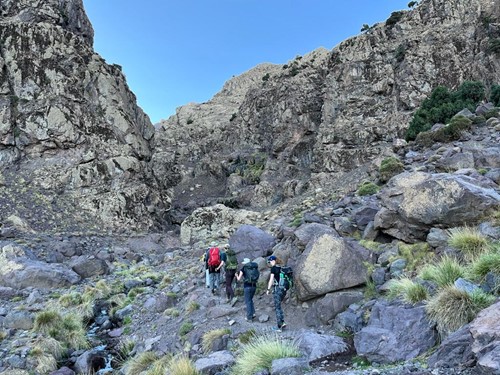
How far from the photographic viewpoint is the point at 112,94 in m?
A: 44.4

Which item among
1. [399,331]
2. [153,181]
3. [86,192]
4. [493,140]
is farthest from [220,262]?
[153,181]

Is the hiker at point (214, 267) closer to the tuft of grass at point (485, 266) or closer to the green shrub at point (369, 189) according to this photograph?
the green shrub at point (369, 189)

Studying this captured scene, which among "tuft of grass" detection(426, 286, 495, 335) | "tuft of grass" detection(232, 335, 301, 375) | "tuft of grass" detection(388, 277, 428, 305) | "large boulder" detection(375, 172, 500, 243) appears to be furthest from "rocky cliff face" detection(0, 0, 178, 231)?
"tuft of grass" detection(426, 286, 495, 335)

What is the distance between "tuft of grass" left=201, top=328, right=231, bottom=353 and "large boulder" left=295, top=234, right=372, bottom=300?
242 centimetres

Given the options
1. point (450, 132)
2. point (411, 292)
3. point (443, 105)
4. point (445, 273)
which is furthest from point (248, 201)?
point (445, 273)

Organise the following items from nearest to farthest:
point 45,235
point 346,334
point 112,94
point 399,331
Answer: point 399,331 → point 346,334 → point 45,235 → point 112,94

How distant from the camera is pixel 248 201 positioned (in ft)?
183

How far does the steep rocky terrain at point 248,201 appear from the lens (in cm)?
949

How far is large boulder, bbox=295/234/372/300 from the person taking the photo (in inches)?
403

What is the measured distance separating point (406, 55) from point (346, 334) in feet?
166

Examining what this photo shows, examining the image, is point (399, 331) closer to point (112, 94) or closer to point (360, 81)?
point (112, 94)

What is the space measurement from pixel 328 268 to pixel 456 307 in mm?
4320

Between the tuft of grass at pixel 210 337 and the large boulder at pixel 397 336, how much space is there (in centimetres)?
411

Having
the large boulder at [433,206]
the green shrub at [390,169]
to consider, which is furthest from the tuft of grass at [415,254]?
the green shrub at [390,169]
